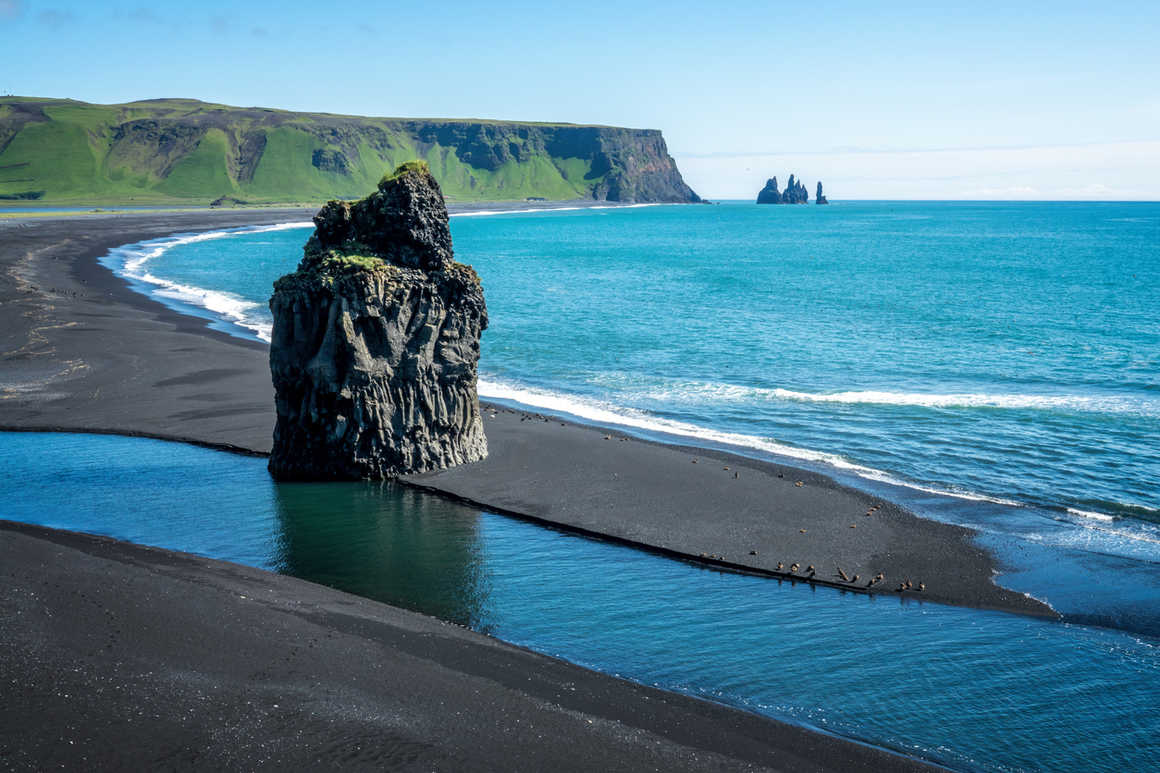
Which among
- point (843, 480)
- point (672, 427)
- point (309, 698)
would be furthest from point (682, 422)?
point (309, 698)

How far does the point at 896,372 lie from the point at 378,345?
103ft

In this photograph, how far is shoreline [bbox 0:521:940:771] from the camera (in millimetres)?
13336

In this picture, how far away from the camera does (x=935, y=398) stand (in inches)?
1658

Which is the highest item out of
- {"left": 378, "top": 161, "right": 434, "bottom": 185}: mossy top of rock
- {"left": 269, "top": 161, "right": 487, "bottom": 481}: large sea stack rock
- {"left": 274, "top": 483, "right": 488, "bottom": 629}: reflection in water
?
{"left": 378, "top": 161, "right": 434, "bottom": 185}: mossy top of rock

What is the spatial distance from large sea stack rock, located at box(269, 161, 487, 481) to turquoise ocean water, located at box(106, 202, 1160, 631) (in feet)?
33.4

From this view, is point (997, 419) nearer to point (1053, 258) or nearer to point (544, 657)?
point (544, 657)

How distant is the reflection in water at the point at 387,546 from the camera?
2078 cm

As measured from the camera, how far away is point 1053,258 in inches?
4975

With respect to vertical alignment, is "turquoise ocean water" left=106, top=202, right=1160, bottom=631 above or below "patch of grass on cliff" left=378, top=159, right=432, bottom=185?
below

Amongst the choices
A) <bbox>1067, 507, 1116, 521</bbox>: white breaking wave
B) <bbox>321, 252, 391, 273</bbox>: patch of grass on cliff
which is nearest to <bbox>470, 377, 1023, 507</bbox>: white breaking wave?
<bbox>1067, 507, 1116, 521</bbox>: white breaking wave

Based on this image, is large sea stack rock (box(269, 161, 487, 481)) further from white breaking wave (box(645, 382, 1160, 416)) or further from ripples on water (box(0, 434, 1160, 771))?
white breaking wave (box(645, 382, 1160, 416))

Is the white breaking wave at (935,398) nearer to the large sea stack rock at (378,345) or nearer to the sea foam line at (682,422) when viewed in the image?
the sea foam line at (682,422)

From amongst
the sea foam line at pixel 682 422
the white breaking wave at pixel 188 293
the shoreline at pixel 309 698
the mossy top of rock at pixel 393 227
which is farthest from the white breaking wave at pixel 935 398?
the white breaking wave at pixel 188 293

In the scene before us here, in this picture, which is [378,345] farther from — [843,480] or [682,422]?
[843,480]
